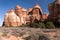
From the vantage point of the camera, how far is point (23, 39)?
22828mm

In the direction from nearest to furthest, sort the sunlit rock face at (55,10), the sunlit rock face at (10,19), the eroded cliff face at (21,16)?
1. the sunlit rock face at (55,10)
2. the sunlit rock face at (10,19)
3. the eroded cliff face at (21,16)

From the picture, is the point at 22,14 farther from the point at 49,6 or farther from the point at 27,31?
the point at 27,31

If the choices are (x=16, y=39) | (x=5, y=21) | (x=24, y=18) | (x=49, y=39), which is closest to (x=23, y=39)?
(x=16, y=39)

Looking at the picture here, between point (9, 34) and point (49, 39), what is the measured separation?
4637mm

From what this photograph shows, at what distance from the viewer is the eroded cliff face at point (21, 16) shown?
61.6 meters

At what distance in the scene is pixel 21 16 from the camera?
240 feet

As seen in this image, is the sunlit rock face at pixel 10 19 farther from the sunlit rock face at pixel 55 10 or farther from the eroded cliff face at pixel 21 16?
the sunlit rock face at pixel 55 10

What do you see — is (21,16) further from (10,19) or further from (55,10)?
(55,10)

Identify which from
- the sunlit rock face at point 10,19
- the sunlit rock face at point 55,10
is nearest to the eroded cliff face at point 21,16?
the sunlit rock face at point 10,19

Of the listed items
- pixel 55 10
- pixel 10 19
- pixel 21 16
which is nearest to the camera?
pixel 55 10

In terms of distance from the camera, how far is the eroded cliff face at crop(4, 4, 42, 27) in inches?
2425

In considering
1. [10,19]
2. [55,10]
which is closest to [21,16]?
[10,19]

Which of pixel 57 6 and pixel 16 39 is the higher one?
pixel 57 6

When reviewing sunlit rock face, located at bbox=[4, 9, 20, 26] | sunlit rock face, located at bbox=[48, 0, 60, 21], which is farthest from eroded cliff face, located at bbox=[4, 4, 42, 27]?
sunlit rock face, located at bbox=[48, 0, 60, 21]
